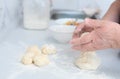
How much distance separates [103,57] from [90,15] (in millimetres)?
790

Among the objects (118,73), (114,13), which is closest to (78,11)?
(114,13)

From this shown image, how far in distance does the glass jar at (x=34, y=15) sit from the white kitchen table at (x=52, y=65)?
0.64 feet

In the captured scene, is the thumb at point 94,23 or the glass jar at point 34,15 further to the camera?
the glass jar at point 34,15

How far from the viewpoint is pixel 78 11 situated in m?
1.73

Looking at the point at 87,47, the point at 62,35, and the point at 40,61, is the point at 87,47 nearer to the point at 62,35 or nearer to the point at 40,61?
the point at 40,61

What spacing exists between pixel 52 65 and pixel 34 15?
53 cm

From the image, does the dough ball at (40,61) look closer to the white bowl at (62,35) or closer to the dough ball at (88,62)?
the dough ball at (88,62)

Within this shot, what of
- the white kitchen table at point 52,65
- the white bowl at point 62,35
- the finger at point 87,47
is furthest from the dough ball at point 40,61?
the white bowl at point 62,35

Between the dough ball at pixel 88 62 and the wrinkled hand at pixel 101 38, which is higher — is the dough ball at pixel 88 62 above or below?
below

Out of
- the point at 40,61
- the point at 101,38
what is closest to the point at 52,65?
the point at 40,61

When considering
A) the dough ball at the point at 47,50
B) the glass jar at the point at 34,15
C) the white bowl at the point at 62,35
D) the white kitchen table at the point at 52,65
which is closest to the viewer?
the white kitchen table at the point at 52,65

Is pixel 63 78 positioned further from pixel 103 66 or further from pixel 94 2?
pixel 94 2

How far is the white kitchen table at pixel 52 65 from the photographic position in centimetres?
75

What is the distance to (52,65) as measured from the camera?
817mm
